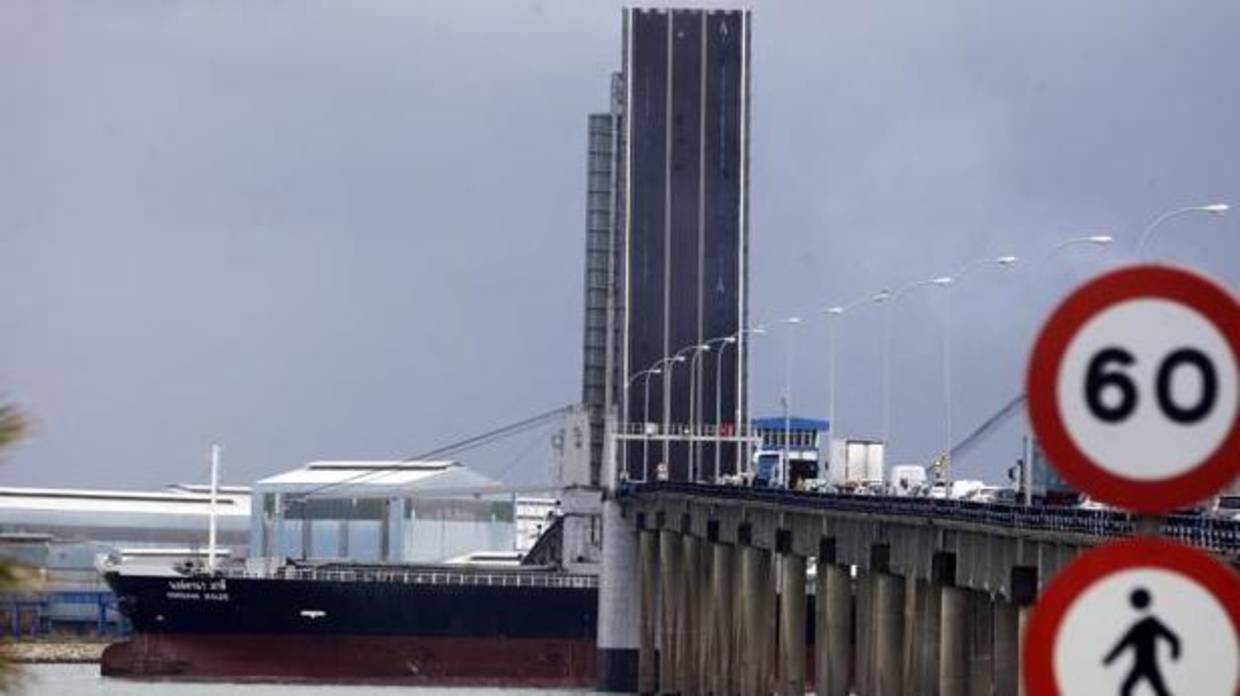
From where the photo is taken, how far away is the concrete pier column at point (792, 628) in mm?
95000

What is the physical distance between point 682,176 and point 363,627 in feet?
89.4

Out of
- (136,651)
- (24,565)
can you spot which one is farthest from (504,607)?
(24,565)

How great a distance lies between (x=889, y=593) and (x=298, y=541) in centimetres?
10884

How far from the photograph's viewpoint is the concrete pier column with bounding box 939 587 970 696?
225 feet

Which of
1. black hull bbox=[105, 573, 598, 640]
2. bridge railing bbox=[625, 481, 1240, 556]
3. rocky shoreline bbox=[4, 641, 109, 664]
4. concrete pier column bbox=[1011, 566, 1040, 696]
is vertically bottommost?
rocky shoreline bbox=[4, 641, 109, 664]

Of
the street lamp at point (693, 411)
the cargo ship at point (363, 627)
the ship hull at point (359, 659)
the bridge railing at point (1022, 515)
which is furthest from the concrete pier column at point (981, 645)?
the cargo ship at point (363, 627)

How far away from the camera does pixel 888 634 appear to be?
3105 inches

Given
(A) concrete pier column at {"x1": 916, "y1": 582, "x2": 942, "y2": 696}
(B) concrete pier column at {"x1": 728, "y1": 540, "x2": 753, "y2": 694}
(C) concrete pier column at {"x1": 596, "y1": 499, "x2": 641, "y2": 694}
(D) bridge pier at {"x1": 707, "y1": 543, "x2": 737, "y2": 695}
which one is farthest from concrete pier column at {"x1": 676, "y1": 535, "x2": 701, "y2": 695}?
(A) concrete pier column at {"x1": 916, "y1": 582, "x2": 942, "y2": 696}

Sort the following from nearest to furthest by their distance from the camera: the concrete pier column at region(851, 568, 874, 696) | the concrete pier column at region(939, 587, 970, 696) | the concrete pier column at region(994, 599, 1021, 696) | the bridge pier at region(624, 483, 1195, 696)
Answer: the concrete pier column at region(994, 599, 1021, 696) → the bridge pier at region(624, 483, 1195, 696) → the concrete pier column at region(939, 587, 970, 696) → the concrete pier column at region(851, 568, 874, 696)

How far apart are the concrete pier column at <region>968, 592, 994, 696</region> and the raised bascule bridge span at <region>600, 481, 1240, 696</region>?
7 cm

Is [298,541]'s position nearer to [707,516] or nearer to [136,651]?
[136,651]

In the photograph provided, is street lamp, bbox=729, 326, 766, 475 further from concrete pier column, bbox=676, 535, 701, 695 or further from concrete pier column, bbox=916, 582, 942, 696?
concrete pier column, bbox=916, 582, 942, 696

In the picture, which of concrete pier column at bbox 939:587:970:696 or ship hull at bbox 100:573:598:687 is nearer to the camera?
concrete pier column at bbox 939:587:970:696

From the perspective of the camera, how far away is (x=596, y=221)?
431ft
